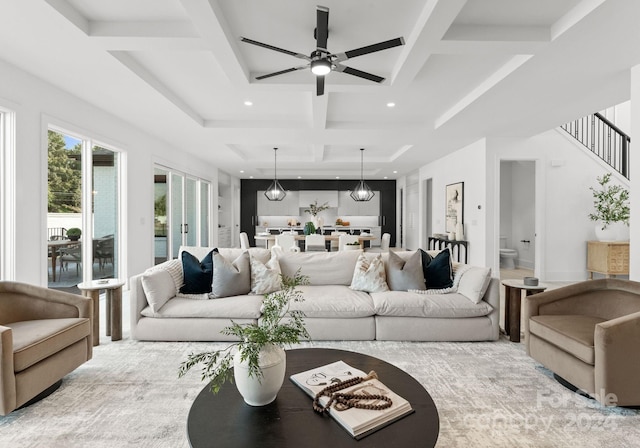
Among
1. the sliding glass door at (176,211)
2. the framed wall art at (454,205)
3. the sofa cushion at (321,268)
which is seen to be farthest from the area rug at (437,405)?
the framed wall art at (454,205)

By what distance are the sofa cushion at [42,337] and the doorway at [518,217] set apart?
25.2ft

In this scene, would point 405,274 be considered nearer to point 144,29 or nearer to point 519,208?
point 144,29

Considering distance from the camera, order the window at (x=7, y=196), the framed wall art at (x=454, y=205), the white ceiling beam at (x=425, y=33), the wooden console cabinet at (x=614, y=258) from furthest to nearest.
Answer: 1. the framed wall art at (x=454, y=205)
2. the wooden console cabinet at (x=614, y=258)
3. the window at (x=7, y=196)
4. the white ceiling beam at (x=425, y=33)

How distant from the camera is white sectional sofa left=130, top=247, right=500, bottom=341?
120 inches

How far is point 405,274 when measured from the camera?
339 cm

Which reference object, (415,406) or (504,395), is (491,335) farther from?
(415,406)

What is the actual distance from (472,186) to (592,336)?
4639 mm

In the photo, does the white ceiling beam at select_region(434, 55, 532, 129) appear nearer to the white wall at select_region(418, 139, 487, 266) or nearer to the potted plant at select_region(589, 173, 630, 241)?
the white wall at select_region(418, 139, 487, 266)

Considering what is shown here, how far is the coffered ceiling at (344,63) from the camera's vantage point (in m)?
2.48

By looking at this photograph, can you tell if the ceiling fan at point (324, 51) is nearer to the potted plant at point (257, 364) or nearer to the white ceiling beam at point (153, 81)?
the white ceiling beam at point (153, 81)

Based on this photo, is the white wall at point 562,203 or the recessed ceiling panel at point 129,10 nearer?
the recessed ceiling panel at point 129,10

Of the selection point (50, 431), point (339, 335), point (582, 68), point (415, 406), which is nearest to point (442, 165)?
point (582, 68)

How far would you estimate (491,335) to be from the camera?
3137mm

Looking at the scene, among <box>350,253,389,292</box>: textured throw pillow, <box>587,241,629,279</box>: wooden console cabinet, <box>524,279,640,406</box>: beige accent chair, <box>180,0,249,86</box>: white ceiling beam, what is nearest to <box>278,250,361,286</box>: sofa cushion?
<box>350,253,389,292</box>: textured throw pillow
